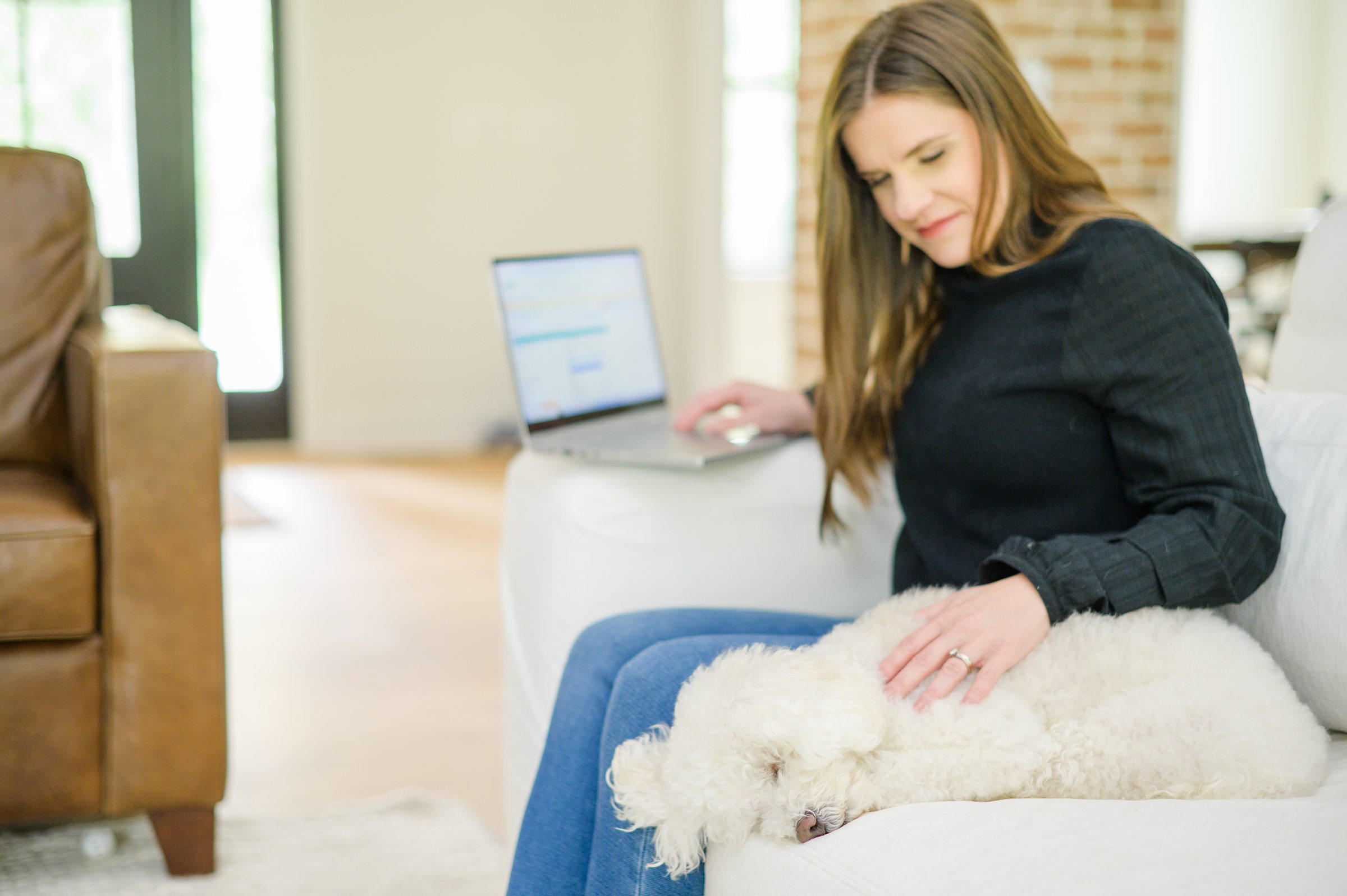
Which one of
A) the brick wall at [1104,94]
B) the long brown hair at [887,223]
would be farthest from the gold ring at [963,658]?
the brick wall at [1104,94]

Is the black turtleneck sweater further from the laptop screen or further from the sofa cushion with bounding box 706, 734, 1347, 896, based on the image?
the laptop screen

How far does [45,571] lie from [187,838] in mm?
373

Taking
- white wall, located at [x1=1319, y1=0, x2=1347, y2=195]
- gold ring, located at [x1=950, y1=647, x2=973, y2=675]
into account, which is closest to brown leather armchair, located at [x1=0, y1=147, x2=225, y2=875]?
gold ring, located at [x1=950, y1=647, x2=973, y2=675]

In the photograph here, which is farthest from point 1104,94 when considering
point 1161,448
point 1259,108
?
point 1161,448

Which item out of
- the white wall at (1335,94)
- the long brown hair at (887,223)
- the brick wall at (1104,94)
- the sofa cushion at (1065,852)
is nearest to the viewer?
the sofa cushion at (1065,852)

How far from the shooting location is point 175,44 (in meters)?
4.63

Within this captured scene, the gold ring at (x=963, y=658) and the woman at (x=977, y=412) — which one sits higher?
the woman at (x=977, y=412)

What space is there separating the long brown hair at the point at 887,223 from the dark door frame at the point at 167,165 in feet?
12.9

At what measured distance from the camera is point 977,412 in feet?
3.63

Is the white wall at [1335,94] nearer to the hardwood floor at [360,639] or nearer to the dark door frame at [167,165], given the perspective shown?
the hardwood floor at [360,639]

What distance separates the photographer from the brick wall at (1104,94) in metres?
3.97

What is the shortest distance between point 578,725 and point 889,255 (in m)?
0.58

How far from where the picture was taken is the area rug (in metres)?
1.49

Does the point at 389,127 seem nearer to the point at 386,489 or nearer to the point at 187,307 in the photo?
the point at 187,307
